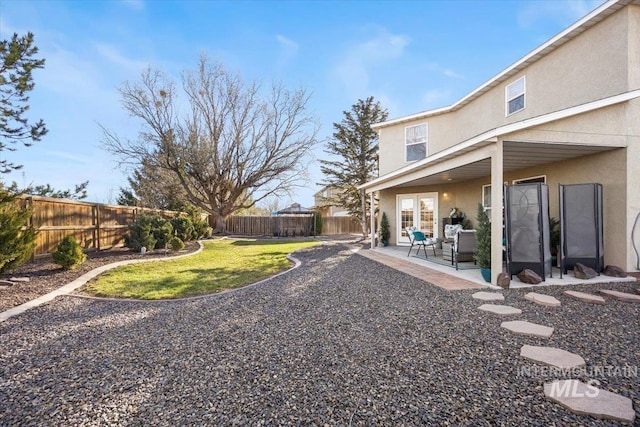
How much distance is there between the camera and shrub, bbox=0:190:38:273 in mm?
5263

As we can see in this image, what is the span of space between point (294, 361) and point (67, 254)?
263 inches

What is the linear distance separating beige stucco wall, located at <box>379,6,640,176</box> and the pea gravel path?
16.2 ft

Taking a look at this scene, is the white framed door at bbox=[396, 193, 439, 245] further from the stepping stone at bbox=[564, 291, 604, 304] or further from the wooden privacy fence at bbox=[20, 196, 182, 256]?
the wooden privacy fence at bbox=[20, 196, 182, 256]

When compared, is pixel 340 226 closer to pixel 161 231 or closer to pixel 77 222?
pixel 161 231

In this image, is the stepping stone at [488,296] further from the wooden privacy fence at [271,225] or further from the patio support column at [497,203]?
the wooden privacy fence at [271,225]

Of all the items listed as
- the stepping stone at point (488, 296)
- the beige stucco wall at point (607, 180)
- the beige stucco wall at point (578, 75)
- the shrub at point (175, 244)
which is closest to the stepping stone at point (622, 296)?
the stepping stone at point (488, 296)

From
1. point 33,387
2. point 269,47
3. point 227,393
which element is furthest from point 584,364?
point 269,47

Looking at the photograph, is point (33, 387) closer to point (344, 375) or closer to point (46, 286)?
point (344, 375)

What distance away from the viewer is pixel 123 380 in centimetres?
245

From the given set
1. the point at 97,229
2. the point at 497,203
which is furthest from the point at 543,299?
the point at 97,229

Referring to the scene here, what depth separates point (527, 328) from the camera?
345cm

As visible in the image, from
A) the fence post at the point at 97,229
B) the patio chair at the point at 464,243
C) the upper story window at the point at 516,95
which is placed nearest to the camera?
the patio chair at the point at 464,243

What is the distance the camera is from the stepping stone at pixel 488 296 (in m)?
4.67

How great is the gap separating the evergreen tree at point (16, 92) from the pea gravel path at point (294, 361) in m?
5.46
